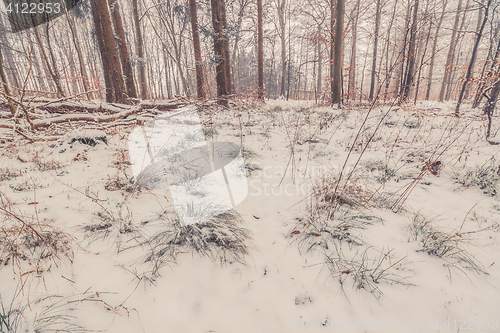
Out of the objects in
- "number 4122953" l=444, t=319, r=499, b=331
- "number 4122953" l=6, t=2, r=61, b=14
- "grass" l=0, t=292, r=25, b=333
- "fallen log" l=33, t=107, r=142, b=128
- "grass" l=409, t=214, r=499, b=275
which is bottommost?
"number 4122953" l=444, t=319, r=499, b=331

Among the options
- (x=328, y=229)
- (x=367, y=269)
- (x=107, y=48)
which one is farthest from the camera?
(x=107, y=48)

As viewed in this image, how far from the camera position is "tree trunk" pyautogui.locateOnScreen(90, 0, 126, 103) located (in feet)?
17.9

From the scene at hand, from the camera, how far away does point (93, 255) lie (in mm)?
1510

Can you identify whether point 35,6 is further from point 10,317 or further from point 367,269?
point 367,269

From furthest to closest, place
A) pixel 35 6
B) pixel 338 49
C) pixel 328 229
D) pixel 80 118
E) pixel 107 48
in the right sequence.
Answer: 1. pixel 35 6
2. pixel 338 49
3. pixel 107 48
4. pixel 80 118
5. pixel 328 229

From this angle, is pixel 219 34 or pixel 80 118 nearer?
pixel 80 118

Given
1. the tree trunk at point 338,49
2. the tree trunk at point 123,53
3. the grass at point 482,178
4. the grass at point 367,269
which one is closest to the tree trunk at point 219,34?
the tree trunk at point 123,53

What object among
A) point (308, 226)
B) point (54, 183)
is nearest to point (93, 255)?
point (54, 183)

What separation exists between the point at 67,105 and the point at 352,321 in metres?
5.70

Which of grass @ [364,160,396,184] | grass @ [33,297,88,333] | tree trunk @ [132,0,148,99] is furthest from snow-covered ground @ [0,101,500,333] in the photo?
tree trunk @ [132,0,148,99]

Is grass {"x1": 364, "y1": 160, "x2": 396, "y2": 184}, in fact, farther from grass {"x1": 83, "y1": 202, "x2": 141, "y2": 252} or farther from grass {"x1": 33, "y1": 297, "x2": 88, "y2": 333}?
grass {"x1": 33, "y1": 297, "x2": 88, "y2": 333}

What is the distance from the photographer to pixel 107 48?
18.4ft

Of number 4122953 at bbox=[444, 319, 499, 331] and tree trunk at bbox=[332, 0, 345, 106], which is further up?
tree trunk at bbox=[332, 0, 345, 106]

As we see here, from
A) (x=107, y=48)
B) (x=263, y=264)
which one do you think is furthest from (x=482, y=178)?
(x=107, y=48)
